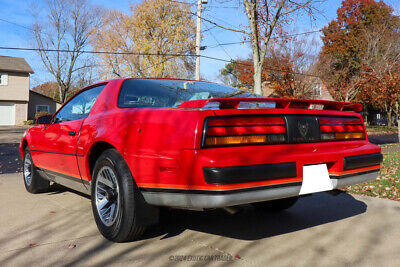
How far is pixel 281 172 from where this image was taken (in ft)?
7.79

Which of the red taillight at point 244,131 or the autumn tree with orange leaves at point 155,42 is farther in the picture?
the autumn tree with orange leaves at point 155,42

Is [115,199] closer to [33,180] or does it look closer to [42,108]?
[33,180]

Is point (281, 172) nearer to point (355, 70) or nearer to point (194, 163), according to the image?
point (194, 163)

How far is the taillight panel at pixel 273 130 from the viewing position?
2.29m

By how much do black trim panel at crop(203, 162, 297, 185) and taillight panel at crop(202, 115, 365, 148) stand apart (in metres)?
0.19

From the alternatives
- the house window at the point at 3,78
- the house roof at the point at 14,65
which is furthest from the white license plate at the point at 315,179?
the house window at the point at 3,78

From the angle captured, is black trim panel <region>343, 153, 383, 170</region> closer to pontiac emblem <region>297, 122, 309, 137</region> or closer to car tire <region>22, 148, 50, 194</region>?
pontiac emblem <region>297, 122, 309, 137</region>

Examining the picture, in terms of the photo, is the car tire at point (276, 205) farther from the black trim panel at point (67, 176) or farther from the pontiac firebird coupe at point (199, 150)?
the black trim panel at point (67, 176)

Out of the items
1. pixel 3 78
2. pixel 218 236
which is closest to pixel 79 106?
pixel 218 236

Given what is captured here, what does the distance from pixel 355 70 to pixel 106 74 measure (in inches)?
919

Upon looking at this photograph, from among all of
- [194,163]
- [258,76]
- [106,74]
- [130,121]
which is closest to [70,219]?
[130,121]

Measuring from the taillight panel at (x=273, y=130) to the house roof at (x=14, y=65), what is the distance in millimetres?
32960

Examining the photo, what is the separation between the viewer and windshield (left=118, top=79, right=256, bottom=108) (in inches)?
118

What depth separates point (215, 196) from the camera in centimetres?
218
